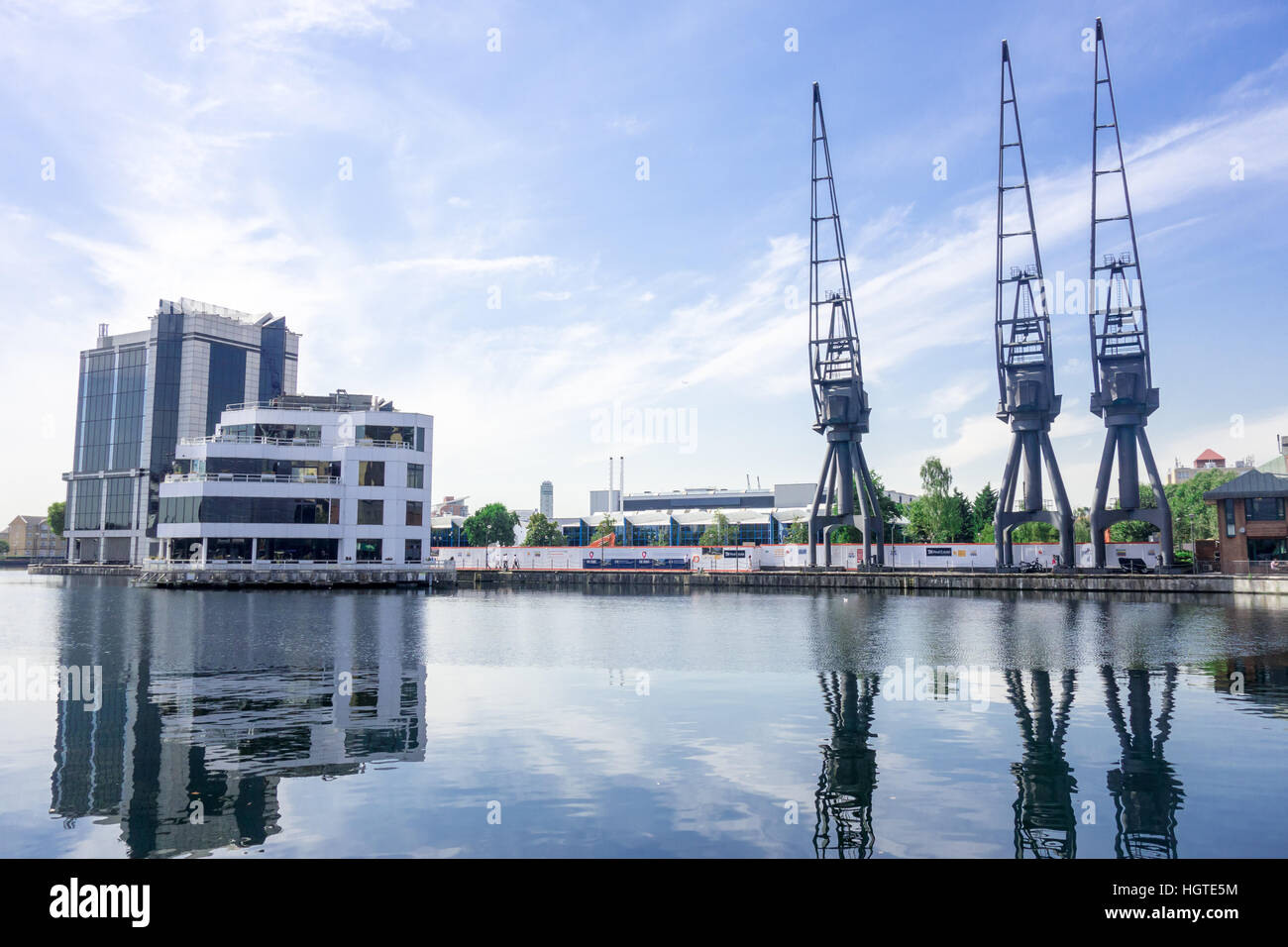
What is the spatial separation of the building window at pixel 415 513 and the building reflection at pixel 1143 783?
75207mm

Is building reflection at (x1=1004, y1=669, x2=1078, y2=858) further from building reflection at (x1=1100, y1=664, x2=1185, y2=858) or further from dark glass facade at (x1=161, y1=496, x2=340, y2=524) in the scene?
dark glass facade at (x1=161, y1=496, x2=340, y2=524)

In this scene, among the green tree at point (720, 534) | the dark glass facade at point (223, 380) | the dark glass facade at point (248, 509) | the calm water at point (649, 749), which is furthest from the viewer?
the green tree at point (720, 534)

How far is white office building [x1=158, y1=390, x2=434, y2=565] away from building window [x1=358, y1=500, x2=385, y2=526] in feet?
0.33

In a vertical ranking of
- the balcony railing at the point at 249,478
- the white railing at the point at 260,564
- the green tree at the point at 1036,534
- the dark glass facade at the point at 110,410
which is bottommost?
the white railing at the point at 260,564

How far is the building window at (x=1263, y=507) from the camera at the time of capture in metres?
73.6

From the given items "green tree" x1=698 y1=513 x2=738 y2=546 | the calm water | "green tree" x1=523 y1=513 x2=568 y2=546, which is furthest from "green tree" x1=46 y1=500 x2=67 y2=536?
the calm water

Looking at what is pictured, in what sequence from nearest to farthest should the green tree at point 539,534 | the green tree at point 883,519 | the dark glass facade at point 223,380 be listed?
the green tree at point 883,519 < the dark glass facade at point 223,380 < the green tree at point 539,534

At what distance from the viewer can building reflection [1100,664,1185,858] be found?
12391 millimetres

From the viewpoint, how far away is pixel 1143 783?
15.3 meters

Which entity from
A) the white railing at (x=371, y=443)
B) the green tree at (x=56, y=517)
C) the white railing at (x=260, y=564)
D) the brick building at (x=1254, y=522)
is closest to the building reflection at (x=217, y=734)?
the white railing at (x=260, y=564)

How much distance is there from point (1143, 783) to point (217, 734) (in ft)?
59.9

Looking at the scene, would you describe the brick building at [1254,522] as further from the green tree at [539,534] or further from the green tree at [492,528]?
the green tree at [492,528]
